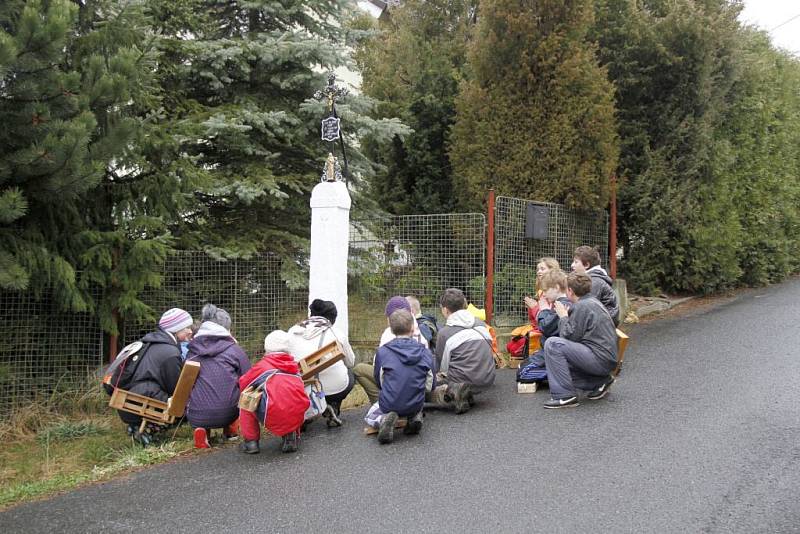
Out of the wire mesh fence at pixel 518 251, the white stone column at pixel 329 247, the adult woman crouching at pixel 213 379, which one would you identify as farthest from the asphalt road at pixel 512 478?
the wire mesh fence at pixel 518 251

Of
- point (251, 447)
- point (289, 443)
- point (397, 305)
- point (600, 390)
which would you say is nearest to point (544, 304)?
point (600, 390)

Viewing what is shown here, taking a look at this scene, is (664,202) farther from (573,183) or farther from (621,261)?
(573,183)

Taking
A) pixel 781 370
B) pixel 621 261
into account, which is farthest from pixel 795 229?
pixel 781 370

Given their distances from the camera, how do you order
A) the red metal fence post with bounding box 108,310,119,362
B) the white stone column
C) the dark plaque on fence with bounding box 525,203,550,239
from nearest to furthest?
the red metal fence post with bounding box 108,310,119,362
the white stone column
the dark plaque on fence with bounding box 525,203,550,239

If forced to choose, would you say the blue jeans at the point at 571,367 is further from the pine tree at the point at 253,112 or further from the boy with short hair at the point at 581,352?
the pine tree at the point at 253,112

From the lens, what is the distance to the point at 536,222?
932cm

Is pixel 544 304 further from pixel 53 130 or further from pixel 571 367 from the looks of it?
pixel 53 130

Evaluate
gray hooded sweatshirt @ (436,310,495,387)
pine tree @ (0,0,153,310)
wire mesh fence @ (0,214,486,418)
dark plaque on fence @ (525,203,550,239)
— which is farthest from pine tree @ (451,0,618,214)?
pine tree @ (0,0,153,310)

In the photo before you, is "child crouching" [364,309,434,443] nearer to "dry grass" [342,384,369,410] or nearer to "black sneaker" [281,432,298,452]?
"black sneaker" [281,432,298,452]

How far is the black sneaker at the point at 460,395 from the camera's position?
5.98 meters

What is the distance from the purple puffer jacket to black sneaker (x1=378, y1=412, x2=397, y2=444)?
4.37ft

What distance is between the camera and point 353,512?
4.00m

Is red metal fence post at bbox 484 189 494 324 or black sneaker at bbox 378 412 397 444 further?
red metal fence post at bbox 484 189 494 324

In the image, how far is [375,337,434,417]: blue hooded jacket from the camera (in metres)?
5.33
